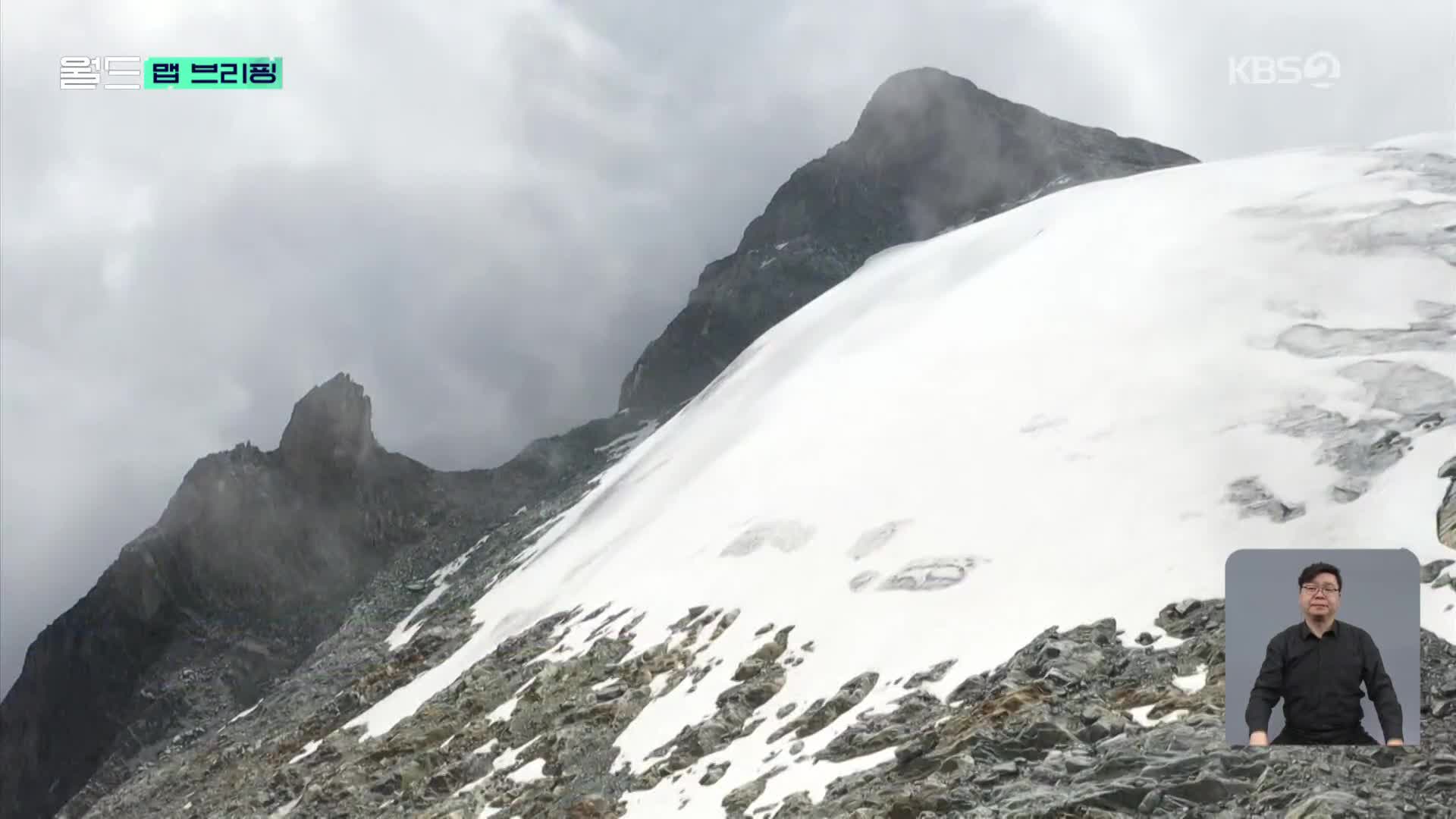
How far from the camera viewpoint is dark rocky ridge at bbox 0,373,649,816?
9638 cm

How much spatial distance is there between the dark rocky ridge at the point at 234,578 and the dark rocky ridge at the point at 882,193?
2060 centimetres

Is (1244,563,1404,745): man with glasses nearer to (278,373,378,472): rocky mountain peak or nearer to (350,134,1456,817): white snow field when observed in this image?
(350,134,1456,817): white snow field

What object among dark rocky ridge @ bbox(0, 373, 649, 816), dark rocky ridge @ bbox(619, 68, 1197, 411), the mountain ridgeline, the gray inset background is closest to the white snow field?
the gray inset background

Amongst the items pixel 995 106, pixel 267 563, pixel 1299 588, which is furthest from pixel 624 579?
pixel 995 106

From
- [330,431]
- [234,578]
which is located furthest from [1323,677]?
[330,431]

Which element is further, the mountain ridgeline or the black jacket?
the mountain ridgeline

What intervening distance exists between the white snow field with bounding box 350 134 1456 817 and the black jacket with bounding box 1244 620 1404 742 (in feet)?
20.9

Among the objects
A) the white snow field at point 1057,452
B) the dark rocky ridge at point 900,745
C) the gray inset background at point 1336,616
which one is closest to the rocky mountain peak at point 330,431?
the white snow field at point 1057,452

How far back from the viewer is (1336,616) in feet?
50.6

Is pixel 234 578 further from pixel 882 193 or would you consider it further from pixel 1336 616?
pixel 1336 616

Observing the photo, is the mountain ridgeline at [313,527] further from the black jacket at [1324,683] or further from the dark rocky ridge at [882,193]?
the black jacket at [1324,683]

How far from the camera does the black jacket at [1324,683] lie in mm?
15250

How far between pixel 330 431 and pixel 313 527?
1043 centimetres

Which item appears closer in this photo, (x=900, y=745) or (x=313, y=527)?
(x=900, y=745)
